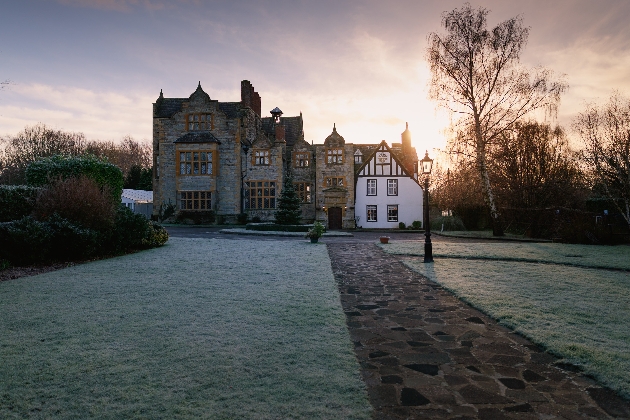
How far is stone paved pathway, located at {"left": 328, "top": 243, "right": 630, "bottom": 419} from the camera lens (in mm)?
3719

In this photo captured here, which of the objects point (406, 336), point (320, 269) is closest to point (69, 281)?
point (320, 269)

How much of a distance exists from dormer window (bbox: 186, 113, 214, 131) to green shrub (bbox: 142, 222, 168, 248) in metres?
23.6

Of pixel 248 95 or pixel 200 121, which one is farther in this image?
pixel 248 95

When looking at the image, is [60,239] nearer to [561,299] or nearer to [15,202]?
[15,202]

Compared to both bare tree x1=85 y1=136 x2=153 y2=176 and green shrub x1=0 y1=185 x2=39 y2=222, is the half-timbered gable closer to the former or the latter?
green shrub x1=0 y1=185 x2=39 y2=222

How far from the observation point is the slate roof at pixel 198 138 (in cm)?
3938

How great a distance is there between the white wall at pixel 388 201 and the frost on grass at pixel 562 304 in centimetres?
2733

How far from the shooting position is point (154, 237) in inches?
715

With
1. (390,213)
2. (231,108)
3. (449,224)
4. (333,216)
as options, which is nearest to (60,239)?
(333,216)

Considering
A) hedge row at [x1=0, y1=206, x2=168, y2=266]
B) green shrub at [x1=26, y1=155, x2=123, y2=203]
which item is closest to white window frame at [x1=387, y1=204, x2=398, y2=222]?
green shrub at [x1=26, y1=155, x2=123, y2=203]

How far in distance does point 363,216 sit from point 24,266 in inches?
1265

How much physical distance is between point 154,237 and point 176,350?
47.0ft

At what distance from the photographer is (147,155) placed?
276 ft

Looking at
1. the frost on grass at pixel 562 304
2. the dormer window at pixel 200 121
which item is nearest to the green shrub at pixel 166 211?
the dormer window at pixel 200 121
